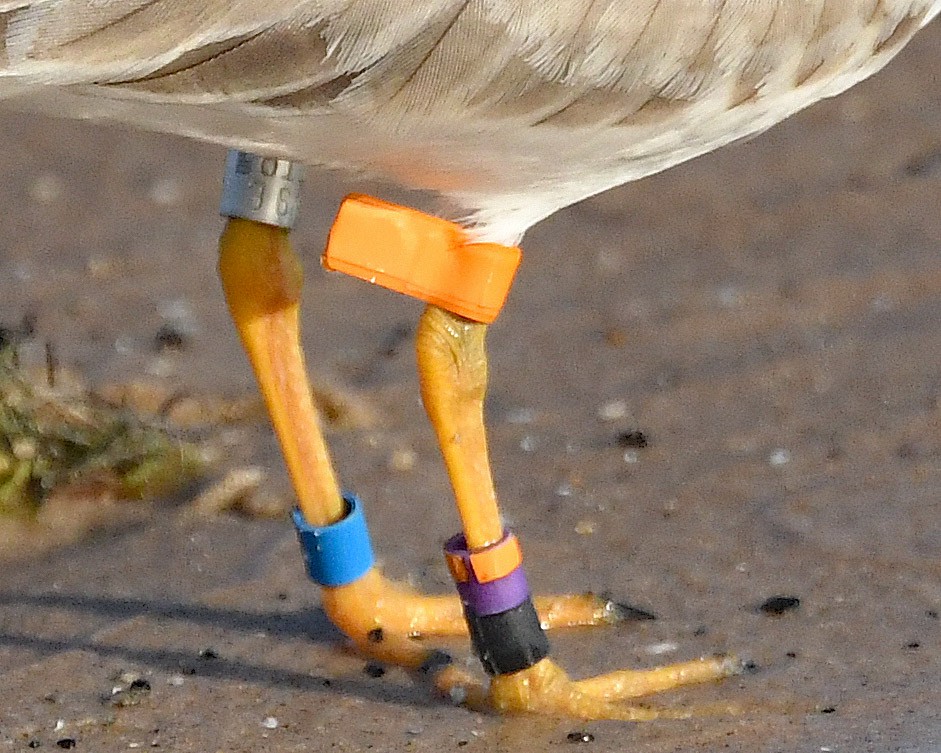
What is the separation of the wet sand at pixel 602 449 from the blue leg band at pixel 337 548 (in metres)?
0.15

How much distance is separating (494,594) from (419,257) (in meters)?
0.49

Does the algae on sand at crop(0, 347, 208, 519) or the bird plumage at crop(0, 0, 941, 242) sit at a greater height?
the bird plumage at crop(0, 0, 941, 242)

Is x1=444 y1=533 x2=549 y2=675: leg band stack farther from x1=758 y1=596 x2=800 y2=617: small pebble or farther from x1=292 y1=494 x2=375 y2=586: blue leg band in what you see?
x1=758 y1=596 x2=800 y2=617: small pebble

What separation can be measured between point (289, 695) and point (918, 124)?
3.31 meters

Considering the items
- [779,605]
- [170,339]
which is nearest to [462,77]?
[779,605]

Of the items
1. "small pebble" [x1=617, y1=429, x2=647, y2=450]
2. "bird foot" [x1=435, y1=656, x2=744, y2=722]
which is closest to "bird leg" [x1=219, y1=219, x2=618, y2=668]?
"bird foot" [x1=435, y1=656, x2=744, y2=722]

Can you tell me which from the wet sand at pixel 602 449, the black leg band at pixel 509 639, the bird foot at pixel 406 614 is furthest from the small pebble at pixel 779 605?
the black leg band at pixel 509 639

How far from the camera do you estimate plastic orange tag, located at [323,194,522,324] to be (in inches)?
85.4

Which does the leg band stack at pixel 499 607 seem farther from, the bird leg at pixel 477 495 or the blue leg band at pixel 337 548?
the blue leg band at pixel 337 548

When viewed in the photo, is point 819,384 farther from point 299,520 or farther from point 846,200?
point 299,520

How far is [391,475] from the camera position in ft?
10.3

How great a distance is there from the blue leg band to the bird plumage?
507 millimetres

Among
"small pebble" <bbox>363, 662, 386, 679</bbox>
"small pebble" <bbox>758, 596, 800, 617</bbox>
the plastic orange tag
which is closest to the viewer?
the plastic orange tag

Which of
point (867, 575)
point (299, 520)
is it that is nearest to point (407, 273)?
point (299, 520)
